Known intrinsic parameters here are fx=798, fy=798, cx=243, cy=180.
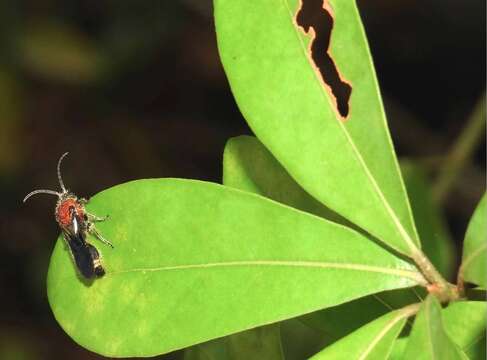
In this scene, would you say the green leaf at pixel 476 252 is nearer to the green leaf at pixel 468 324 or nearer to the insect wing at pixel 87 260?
the green leaf at pixel 468 324

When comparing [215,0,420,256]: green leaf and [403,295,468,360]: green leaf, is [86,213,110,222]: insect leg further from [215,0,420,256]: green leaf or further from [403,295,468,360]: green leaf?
[403,295,468,360]: green leaf

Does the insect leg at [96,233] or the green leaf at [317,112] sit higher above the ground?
the green leaf at [317,112]

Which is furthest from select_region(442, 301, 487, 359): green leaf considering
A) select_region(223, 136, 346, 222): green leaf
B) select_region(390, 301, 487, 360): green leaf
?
select_region(223, 136, 346, 222): green leaf

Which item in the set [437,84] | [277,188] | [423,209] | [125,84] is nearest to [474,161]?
[437,84]

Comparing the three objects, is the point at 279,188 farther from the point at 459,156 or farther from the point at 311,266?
the point at 459,156

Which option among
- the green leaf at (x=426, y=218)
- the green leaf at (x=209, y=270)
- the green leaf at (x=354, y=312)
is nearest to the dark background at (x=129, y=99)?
the green leaf at (x=426, y=218)

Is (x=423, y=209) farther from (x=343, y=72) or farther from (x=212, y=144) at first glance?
(x=212, y=144)

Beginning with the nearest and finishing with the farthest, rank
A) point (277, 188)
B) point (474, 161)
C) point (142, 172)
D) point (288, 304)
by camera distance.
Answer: point (288, 304)
point (277, 188)
point (474, 161)
point (142, 172)
